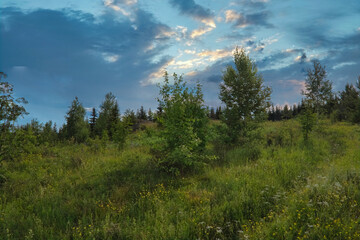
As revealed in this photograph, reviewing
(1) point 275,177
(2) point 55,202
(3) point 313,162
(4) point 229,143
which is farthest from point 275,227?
(4) point 229,143

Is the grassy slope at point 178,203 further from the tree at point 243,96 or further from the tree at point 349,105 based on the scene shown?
the tree at point 349,105

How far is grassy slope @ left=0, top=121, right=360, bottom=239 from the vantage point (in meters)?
4.68

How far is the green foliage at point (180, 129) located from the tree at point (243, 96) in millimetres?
5220

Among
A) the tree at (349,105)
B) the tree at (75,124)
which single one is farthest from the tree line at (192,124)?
the tree at (349,105)

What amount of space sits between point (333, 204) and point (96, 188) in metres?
6.98

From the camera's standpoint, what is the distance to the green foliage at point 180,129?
8.41 meters

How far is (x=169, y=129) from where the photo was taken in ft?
28.7

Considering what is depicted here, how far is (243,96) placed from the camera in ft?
52.6

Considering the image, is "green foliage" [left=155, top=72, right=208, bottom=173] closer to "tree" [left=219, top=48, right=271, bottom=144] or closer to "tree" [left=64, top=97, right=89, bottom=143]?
"tree" [left=219, top=48, right=271, bottom=144]

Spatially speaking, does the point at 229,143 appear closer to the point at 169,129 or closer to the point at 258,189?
the point at 169,129

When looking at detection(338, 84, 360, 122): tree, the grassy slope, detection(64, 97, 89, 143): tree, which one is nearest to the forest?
the grassy slope

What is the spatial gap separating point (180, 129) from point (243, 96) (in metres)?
9.07

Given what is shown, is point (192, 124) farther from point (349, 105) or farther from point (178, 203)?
point (349, 105)

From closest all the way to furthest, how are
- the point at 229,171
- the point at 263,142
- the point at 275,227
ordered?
1. the point at 275,227
2. the point at 229,171
3. the point at 263,142
